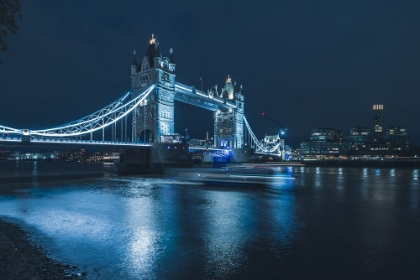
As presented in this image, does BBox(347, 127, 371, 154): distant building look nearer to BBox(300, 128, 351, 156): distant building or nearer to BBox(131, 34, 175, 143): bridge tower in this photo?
BBox(300, 128, 351, 156): distant building

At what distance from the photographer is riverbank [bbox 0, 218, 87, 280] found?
16.9ft

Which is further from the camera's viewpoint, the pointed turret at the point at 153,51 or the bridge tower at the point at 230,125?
the bridge tower at the point at 230,125

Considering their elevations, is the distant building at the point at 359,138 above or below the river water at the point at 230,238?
Answer: above

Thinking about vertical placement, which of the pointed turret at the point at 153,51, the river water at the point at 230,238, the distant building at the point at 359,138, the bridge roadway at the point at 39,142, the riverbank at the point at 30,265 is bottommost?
the river water at the point at 230,238

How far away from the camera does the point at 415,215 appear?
12922 millimetres

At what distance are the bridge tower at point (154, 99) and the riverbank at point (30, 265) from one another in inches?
2084

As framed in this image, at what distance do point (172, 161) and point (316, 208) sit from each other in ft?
147

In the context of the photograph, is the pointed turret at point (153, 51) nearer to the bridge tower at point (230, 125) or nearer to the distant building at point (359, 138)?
the bridge tower at point (230, 125)

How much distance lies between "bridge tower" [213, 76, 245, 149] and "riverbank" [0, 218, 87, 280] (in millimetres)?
88250

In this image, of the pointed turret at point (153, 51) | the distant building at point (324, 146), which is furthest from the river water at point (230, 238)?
the distant building at point (324, 146)

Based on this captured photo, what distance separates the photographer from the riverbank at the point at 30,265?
516 cm

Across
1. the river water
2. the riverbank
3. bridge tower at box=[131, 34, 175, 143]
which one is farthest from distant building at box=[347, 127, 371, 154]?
the riverbank

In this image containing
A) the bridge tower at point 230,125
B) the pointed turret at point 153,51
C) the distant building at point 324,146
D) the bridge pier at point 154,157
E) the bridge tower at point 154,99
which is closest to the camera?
the bridge pier at point 154,157

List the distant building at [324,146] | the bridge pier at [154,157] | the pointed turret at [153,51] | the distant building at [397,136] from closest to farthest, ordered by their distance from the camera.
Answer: the bridge pier at [154,157], the pointed turret at [153,51], the distant building at [324,146], the distant building at [397,136]
